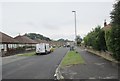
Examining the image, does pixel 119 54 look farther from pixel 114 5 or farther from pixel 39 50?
pixel 39 50

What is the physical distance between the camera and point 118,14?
57.0ft

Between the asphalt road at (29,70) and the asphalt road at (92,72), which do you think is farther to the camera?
the asphalt road at (29,70)

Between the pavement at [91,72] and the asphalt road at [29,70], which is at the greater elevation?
the pavement at [91,72]

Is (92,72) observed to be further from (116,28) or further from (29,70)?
(29,70)

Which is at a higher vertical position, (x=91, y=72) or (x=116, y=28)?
(x=116, y=28)

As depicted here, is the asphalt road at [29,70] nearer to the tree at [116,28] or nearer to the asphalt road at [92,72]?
the asphalt road at [92,72]

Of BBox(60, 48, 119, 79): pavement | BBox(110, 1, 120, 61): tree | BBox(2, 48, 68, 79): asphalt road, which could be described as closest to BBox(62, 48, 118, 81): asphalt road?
BBox(60, 48, 119, 79): pavement

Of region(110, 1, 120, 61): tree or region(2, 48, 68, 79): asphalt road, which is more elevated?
region(110, 1, 120, 61): tree

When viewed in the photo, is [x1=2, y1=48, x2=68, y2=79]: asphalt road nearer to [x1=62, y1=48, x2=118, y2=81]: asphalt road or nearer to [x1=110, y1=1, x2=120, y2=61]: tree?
[x1=62, y1=48, x2=118, y2=81]: asphalt road

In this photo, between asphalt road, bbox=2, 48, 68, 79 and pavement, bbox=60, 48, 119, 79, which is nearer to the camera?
pavement, bbox=60, 48, 119, 79

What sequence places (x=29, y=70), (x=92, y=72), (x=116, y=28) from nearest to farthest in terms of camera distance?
(x=92, y=72) < (x=116, y=28) < (x=29, y=70)

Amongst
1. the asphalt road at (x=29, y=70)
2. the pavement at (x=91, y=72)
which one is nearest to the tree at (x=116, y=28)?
the pavement at (x=91, y=72)

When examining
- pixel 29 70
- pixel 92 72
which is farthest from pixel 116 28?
→ pixel 29 70

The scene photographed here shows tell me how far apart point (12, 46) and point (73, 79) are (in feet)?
160
